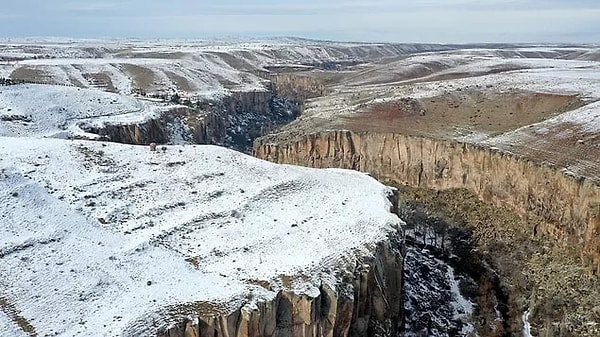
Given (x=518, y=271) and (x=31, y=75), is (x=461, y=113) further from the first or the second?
(x=31, y=75)

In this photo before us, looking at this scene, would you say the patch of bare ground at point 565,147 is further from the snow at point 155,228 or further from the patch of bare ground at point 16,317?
the patch of bare ground at point 16,317

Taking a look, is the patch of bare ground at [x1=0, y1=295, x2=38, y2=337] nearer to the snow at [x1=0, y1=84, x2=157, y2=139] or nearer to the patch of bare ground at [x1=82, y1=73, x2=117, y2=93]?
the snow at [x1=0, y1=84, x2=157, y2=139]

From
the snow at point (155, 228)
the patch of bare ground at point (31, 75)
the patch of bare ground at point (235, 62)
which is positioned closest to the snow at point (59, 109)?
the snow at point (155, 228)

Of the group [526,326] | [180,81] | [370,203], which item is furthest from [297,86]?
[526,326]

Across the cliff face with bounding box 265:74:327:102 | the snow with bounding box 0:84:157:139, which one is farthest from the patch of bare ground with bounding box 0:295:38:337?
the cliff face with bounding box 265:74:327:102

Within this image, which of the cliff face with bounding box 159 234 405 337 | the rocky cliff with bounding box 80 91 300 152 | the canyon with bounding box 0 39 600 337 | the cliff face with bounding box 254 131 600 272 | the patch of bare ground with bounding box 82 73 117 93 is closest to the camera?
the cliff face with bounding box 159 234 405 337

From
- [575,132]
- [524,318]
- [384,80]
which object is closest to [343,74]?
[384,80]
